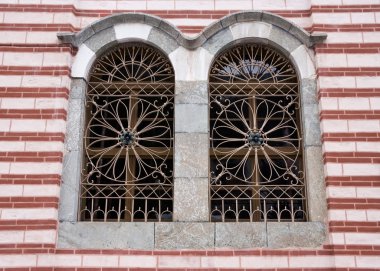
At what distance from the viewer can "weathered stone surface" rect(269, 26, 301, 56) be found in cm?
733

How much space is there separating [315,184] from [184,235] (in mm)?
1777

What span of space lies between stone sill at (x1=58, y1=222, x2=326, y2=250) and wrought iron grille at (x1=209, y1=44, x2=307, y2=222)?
0.21 m

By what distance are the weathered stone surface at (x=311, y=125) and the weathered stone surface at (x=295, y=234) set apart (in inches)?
42.0

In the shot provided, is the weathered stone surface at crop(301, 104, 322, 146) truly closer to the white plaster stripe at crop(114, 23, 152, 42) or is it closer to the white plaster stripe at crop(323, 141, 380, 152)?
the white plaster stripe at crop(323, 141, 380, 152)

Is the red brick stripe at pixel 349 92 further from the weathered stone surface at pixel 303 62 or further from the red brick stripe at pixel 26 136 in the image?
the red brick stripe at pixel 26 136

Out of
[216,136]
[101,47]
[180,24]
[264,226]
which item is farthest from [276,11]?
[264,226]

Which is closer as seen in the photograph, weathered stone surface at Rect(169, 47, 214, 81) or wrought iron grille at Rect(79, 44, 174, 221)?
wrought iron grille at Rect(79, 44, 174, 221)

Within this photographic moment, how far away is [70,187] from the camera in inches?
Result: 265

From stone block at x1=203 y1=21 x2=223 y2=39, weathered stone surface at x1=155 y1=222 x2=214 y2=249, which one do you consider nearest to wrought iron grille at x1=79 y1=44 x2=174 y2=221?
weathered stone surface at x1=155 y1=222 x2=214 y2=249

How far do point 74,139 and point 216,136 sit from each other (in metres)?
1.88

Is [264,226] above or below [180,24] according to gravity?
below

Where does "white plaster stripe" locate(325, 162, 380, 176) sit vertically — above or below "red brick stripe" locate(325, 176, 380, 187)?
above

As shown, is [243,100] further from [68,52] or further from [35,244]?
[35,244]

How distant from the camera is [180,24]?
746 centimetres
